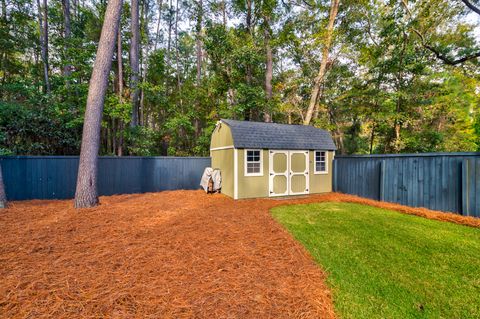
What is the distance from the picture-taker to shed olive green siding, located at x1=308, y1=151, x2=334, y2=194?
902 centimetres

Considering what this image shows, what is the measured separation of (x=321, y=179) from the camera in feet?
30.3

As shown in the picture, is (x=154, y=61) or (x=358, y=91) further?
(x=154, y=61)

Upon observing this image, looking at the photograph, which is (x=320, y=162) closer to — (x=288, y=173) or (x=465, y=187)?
(x=288, y=173)

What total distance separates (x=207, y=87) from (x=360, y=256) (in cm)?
1359

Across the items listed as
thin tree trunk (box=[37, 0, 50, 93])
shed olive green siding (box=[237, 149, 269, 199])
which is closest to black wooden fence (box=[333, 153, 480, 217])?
shed olive green siding (box=[237, 149, 269, 199])

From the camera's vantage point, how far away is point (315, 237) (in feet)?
14.2

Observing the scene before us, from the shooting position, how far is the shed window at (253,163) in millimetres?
7906

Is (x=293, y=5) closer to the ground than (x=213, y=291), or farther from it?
farther from it

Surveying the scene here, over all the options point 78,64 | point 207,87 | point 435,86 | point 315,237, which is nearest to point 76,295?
point 315,237

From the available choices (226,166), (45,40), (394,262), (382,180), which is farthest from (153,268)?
(45,40)

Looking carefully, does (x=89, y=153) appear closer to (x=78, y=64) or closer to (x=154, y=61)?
(x=78, y=64)

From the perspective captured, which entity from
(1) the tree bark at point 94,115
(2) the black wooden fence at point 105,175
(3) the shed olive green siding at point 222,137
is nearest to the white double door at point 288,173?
(3) the shed olive green siding at point 222,137

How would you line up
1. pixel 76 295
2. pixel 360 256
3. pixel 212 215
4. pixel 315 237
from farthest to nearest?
pixel 212 215 < pixel 315 237 < pixel 360 256 < pixel 76 295

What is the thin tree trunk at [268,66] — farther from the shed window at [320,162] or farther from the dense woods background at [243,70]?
the shed window at [320,162]
